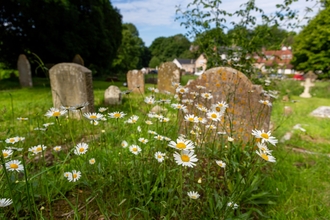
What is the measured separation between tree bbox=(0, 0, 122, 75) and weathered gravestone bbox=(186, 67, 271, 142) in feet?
37.4

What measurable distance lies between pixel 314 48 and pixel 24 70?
26.4 metres

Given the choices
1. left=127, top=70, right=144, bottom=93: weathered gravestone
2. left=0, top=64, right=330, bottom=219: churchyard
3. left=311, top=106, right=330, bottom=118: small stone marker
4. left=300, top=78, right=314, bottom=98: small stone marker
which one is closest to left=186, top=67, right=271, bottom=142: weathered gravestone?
left=0, top=64, right=330, bottom=219: churchyard

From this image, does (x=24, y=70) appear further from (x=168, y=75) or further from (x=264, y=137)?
(x=264, y=137)

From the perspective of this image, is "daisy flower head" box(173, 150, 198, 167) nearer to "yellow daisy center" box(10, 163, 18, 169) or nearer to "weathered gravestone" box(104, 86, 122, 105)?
"yellow daisy center" box(10, 163, 18, 169)

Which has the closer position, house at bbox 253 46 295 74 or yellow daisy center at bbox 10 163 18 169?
yellow daisy center at bbox 10 163 18 169

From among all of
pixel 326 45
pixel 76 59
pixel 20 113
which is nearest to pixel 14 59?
pixel 76 59

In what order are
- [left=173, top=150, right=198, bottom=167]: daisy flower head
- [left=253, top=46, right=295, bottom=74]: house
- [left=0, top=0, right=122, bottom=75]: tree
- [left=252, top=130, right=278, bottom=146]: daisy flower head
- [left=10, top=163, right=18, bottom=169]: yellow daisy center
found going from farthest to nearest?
[left=0, top=0, right=122, bottom=75]: tree → [left=253, top=46, right=295, bottom=74]: house → [left=10, top=163, right=18, bottom=169]: yellow daisy center → [left=252, top=130, right=278, bottom=146]: daisy flower head → [left=173, top=150, right=198, bottom=167]: daisy flower head

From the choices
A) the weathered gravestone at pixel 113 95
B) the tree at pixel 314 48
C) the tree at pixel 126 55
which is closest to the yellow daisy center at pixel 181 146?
the weathered gravestone at pixel 113 95

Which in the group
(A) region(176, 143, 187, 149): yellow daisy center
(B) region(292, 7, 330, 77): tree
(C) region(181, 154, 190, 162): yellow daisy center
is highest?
(B) region(292, 7, 330, 77): tree

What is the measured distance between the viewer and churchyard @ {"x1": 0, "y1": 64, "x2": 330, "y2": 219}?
1433 millimetres

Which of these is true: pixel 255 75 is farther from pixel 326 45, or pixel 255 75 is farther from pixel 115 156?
pixel 326 45

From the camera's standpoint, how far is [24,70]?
33.1ft

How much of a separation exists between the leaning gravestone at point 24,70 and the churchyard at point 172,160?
6075 mm

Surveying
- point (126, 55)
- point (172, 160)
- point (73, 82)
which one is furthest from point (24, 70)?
point (126, 55)
